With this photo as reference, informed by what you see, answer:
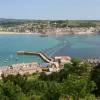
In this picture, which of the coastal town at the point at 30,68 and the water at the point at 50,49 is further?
the water at the point at 50,49

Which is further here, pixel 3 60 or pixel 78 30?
pixel 78 30

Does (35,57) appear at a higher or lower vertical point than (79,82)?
lower

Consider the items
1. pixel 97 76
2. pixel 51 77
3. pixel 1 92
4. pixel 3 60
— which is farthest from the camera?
pixel 3 60

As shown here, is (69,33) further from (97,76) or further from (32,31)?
(97,76)

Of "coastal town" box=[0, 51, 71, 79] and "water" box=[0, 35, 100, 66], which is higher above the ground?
"coastal town" box=[0, 51, 71, 79]

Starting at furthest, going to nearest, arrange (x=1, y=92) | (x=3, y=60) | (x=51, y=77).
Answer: (x=3, y=60) → (x=51, y=77) → (x=1, y=92)

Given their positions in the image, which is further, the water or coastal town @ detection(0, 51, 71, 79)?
the water

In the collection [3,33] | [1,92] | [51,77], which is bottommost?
[3,33]

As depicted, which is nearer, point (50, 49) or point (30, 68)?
point (30, 68)

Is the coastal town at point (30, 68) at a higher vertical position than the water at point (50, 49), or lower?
higher

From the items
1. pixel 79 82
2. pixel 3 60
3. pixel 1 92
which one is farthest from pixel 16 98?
pixel 3 60

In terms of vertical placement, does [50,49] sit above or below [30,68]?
below
